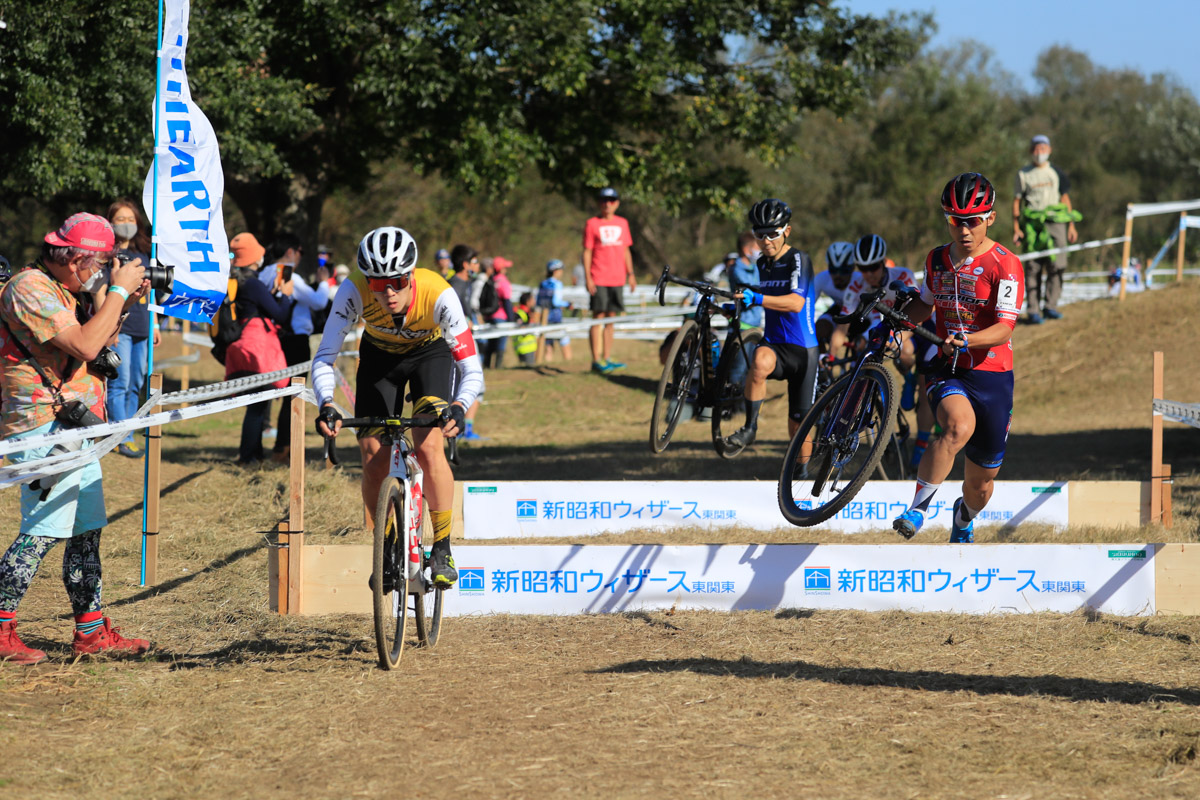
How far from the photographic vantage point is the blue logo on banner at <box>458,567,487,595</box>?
6906 millimetres

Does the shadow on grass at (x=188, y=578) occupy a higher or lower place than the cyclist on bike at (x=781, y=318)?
lower

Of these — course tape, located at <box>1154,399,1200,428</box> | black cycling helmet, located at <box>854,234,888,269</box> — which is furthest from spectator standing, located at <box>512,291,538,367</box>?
course tape, located at <box>1154,399,1200,428</box>

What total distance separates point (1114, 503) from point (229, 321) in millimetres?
7673

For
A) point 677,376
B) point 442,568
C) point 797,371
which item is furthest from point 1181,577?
point 442,568

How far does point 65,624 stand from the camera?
680 cm

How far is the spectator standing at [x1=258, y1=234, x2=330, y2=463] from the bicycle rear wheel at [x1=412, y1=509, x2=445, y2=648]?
182 inches

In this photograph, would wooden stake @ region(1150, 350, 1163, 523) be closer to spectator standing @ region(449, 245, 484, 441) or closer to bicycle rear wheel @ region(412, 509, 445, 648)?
bicycle rear wheel @ region(412, 509, 445, 648)

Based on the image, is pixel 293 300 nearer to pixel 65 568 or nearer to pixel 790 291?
pixel 790 291

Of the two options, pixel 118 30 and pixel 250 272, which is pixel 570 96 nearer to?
pixel 118 30

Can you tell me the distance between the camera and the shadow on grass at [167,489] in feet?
31.1

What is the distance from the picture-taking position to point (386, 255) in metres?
5.82

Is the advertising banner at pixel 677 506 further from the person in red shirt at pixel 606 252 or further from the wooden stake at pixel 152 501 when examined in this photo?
the person in red shirt at pixel 606 252

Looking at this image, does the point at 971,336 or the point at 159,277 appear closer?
the point at 159,277

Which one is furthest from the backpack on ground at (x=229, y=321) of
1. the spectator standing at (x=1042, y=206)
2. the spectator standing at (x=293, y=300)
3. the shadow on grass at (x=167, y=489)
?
the spectator standing at (x=1042, y=206)
